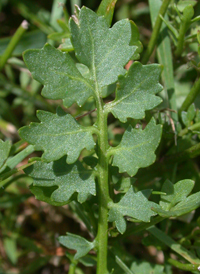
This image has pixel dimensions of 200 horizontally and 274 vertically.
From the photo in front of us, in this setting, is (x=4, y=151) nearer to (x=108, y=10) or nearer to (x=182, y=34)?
(x=108, y=10)

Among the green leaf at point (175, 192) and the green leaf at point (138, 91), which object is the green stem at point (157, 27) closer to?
the green leaf at point (138, 91)

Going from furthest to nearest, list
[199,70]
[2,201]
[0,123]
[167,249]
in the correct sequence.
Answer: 1. [0,123]
2. [2,201]
3. [167,249]
4. [199,70]

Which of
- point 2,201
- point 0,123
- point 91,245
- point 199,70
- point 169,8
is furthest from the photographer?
point 0,123

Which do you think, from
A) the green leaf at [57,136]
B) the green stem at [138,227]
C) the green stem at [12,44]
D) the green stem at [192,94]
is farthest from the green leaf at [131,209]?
the green stem at [12,44]

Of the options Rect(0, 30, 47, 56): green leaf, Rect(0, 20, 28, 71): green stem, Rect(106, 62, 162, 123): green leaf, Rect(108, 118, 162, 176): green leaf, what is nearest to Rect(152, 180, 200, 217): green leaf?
Rect(108, 118, 162, 176): green leaf

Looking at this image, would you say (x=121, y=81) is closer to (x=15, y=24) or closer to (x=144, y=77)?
(x=144, y=77)

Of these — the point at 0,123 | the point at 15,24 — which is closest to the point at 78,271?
the point at 0,123

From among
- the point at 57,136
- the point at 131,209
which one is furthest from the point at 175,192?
the point at 57,136
